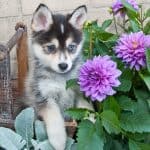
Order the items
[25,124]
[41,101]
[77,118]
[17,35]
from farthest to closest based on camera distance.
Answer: [17,35]
[41,101]
[25,124]
[77,118]

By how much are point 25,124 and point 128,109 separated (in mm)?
408

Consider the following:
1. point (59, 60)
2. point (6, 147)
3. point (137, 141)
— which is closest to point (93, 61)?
point (59, 60)

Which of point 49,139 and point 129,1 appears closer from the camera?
point 49,139

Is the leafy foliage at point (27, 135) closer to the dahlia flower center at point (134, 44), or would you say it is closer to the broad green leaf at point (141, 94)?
the broad green leaf at point (141, 94)

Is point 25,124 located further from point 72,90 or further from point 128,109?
point 128,109

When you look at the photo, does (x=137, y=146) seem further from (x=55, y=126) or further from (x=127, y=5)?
(x=127, y=5)

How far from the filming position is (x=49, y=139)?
5.62 feet

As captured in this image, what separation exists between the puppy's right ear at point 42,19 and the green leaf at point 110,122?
477 millimetres

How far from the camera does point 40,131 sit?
175 cm

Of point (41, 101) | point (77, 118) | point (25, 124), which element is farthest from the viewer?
point (41, 101)

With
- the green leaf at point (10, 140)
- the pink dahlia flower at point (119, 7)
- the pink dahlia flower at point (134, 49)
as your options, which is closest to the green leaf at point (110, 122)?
the pink dahlia flower at point (134, 49)

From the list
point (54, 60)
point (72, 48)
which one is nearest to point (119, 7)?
point (72, 48)

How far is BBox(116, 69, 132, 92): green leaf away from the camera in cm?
167

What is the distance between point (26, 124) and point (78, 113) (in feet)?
0.76
